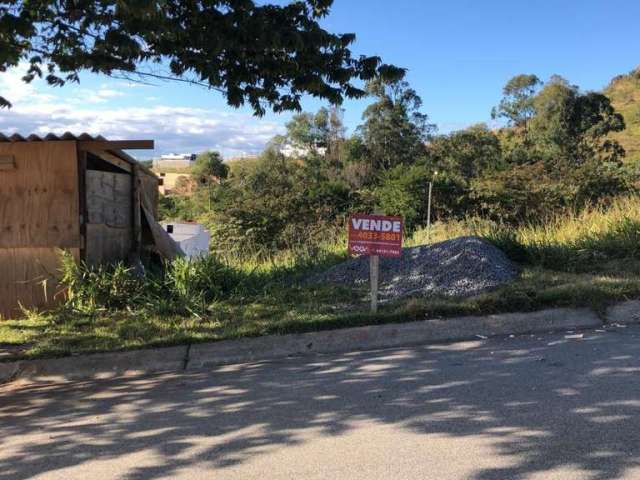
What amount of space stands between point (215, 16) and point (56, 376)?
3.53 meters

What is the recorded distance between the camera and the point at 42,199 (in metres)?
7.42

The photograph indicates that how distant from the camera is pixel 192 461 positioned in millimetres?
3480

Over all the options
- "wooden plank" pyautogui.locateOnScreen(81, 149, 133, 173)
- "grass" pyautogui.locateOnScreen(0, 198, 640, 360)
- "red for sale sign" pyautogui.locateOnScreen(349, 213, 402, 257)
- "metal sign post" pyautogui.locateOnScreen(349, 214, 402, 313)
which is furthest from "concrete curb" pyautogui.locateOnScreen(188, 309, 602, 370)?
"wooden plank" pyautogui.locateOnScreen(81, 149, 133, 173)

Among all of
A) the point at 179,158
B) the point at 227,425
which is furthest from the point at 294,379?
the point at 179,158

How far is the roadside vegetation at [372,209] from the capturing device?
6.23m

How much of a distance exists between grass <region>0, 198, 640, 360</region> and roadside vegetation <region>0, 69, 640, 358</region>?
0.02m

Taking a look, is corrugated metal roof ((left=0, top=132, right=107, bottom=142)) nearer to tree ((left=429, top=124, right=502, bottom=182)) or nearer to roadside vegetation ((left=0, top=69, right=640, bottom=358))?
roadside vegetation ((left=0, top=69, right=640, bottom=358))

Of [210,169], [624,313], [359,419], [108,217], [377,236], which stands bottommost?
[359,419]

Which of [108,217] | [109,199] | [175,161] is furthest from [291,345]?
[175,161]

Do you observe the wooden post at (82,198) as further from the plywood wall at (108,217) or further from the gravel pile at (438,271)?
the gravel pile at (438,271)

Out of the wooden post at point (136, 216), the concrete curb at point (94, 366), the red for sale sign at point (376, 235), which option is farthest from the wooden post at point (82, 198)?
the red for sale sign at point (376, 235)

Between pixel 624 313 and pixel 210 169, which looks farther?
pixel 210 169

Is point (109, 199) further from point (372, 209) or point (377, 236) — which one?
point (372, 209)

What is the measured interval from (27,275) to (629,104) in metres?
69.6
